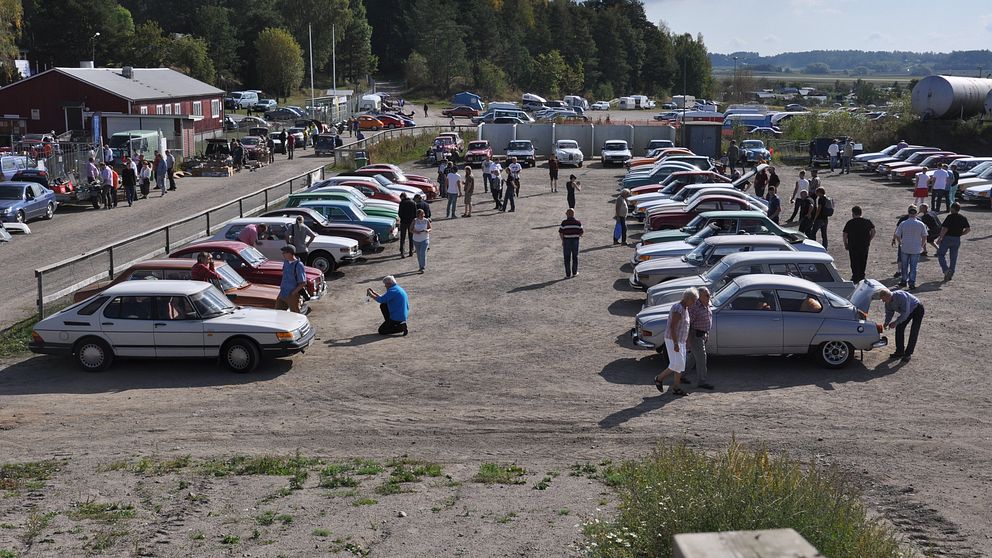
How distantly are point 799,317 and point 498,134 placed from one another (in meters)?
40.9

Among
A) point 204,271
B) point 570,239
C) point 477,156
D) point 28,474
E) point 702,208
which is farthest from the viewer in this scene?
point 477,156

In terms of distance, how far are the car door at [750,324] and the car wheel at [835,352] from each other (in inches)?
26.9

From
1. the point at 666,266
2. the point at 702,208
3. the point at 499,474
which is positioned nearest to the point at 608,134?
the point at 702,208

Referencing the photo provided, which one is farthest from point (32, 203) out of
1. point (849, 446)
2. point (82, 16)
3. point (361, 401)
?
point (82, 16)

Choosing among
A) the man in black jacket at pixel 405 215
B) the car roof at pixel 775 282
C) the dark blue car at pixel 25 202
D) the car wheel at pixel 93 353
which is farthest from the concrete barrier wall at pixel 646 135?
the car wheel at pixel 93 353

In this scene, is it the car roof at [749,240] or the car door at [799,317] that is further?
the car roof at [749,240]

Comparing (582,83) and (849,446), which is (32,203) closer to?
(849,446)

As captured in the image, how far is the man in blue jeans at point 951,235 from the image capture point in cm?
2122

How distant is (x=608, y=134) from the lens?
180 ft

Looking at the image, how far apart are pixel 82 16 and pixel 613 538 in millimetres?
92151

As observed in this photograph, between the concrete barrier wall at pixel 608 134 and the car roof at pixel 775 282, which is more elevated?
the concrete barrier wall at pixel 608 134

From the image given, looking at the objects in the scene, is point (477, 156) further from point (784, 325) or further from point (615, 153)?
point (784, 325)

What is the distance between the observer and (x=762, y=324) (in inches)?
597

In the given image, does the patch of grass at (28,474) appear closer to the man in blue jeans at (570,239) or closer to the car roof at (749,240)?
the car roof at (749,240)
